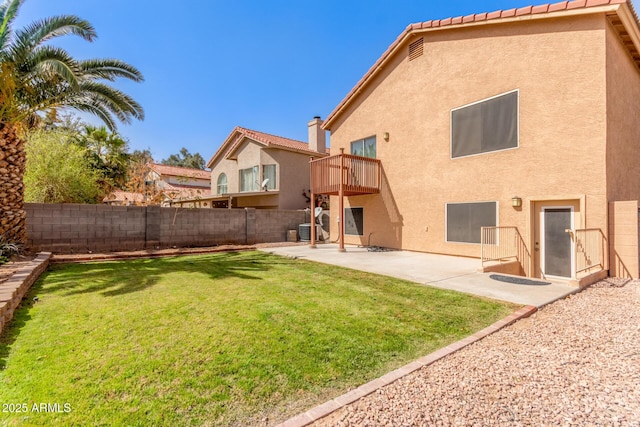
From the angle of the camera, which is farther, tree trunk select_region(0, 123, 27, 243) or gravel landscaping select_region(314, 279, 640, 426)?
tree trunk select_region(0, 123, 27, 243)

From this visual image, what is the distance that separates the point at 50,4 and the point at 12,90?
3222 millimetres

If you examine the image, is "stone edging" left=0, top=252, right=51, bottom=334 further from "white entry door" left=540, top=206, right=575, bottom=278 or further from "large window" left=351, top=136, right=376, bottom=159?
"large window" left=351, top=136, right=376, bottom=159

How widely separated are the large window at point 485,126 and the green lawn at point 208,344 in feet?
20.4

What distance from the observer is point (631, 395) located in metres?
2.79

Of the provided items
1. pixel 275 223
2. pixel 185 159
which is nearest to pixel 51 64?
pixel 275 223

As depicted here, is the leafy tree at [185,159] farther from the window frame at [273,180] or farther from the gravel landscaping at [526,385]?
the gravel landscaping at [526,385]

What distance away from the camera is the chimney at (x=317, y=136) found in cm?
2103

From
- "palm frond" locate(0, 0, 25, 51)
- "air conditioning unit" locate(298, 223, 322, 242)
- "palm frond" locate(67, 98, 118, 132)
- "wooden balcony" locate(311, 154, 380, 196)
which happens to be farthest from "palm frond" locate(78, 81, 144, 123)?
"air conditioning unit" locate(298, 223, 322, 242)

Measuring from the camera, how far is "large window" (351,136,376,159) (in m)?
13.9

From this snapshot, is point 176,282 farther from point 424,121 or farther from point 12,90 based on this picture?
point 424,121

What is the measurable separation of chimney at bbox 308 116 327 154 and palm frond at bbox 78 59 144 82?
479 inches

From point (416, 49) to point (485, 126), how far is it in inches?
185

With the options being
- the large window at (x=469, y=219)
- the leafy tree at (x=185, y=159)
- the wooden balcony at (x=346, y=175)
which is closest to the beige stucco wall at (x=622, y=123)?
the large window at (x=469, y=219)

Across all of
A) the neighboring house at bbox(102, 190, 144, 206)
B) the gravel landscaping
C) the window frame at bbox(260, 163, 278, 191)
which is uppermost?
the window frame at bbox(260, 163, 278, 191)
